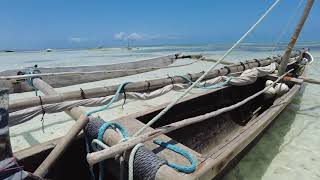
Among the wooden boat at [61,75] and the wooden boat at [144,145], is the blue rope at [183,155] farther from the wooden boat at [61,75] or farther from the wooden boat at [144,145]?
the wooden boat at [61,75]

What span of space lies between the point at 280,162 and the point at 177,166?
2277 millimetres

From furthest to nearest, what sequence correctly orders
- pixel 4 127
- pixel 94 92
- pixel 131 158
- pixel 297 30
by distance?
pixel 297 30 < pixel 94 92 < pixel 131 158 < pixel 4 127

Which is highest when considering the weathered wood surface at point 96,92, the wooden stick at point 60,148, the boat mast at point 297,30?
the boat mast at point 297,30

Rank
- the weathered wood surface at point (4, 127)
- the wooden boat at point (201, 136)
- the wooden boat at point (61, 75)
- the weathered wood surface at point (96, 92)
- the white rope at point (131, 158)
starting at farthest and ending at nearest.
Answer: the wooden boat at point (61, 75) → the weathered wood surface at point (96, 92) → the wooden boat at point (201, 136) → the white rope at point (131, 158) → the weathered wood surface at point (4, 127)

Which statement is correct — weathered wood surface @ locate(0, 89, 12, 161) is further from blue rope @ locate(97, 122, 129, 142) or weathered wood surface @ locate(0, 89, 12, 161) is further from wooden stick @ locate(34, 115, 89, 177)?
blue rope @ locate(97, 122, 129, 142)

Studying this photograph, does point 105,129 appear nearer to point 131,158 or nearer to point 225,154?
point 131,158

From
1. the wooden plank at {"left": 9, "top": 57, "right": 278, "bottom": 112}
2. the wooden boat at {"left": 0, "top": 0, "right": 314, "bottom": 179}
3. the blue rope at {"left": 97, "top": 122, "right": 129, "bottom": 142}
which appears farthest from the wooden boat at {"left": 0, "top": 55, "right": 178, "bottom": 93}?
the blue rope at {"left": 97, "top": 122, "right": 129, "bottom": 142}

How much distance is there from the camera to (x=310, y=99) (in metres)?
6.22

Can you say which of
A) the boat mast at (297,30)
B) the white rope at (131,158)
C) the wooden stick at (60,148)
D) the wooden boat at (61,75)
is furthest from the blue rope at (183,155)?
the boat mast at (297,30)

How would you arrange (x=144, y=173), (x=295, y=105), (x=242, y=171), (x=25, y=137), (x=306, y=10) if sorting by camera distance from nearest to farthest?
(x=144, y=173), (x=242, y=171), (x=25, y=137), (x=306, y=10), (x=295, y=105)

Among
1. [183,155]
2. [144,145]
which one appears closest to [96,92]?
[144,145]

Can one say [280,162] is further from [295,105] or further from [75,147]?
[295,105]

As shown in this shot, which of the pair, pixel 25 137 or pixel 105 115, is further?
pixel 105 115

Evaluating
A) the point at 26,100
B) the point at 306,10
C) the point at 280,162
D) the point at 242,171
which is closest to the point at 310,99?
the point at 306,10
